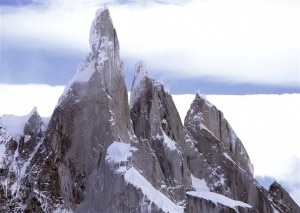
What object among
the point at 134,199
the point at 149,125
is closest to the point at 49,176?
the point at 134,199

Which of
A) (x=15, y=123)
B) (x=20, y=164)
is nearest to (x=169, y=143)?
(x=15, y=123)

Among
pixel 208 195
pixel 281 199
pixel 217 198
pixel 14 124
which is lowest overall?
pixel 217 198

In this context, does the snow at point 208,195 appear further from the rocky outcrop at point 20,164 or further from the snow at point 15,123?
the snow at point 15,123

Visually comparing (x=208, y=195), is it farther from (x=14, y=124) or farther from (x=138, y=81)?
(x=14, y=124)

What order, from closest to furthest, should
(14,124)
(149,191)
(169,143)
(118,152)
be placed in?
(149,191), (118,152), (14,124), (169,143)

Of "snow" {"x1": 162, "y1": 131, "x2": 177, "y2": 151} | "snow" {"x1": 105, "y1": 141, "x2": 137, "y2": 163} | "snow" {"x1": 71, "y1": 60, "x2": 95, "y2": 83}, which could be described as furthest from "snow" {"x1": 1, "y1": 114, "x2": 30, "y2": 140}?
"snow" {"x1": 162, "y1": 131, "x2": 177, "y2": 151}

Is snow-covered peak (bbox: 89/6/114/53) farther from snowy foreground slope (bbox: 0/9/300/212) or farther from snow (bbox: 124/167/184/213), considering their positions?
snow (bbox: 124/167/184/213)
